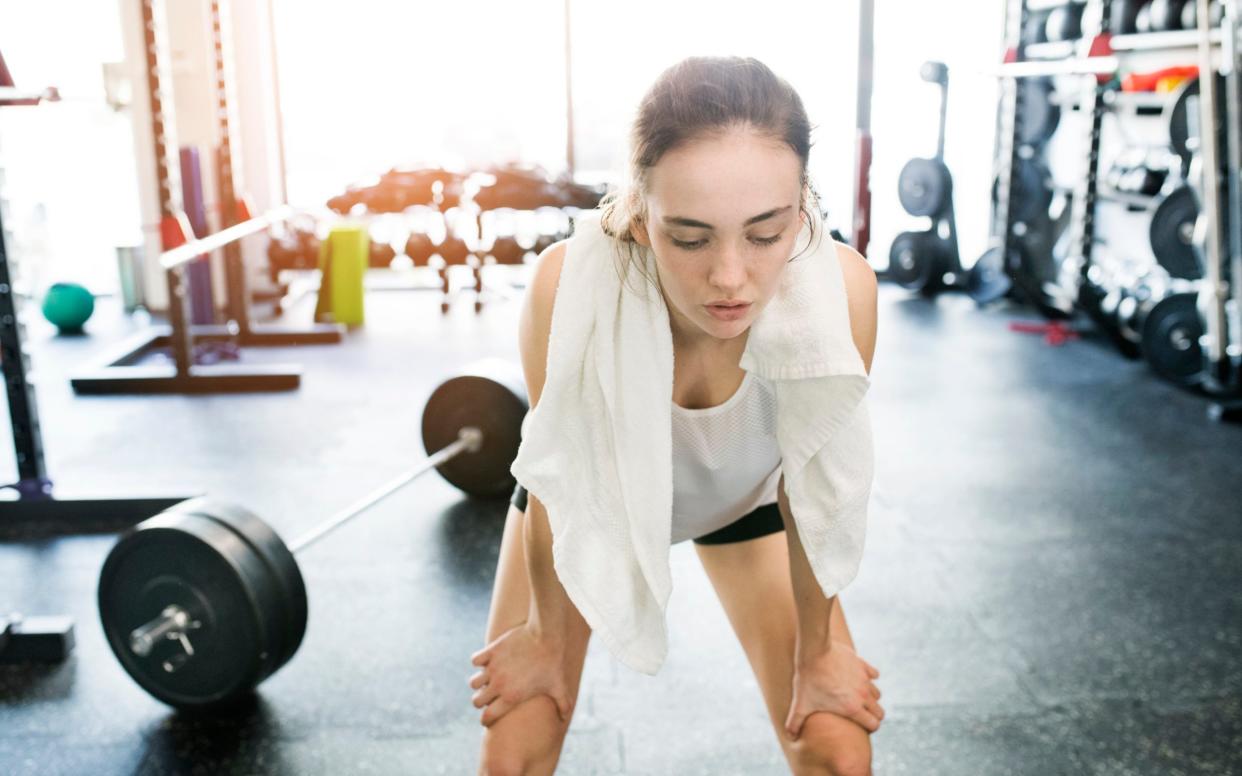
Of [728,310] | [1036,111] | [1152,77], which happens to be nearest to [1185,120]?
[1152,77]

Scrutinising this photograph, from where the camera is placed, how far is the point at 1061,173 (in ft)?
16.0

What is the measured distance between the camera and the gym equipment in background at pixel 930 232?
477cm

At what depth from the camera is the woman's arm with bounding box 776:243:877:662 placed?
3.35 feet

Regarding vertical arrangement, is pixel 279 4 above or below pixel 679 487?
above

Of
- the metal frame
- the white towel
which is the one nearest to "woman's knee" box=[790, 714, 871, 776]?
the white towel

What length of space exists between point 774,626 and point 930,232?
418 centimetres

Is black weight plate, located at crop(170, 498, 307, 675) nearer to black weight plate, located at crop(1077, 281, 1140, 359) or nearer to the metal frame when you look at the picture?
the metal frame

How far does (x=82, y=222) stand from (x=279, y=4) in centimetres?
153

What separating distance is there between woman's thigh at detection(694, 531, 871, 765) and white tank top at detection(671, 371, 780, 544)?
0.10m

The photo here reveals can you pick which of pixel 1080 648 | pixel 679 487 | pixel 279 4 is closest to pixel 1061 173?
pixel 1080 648

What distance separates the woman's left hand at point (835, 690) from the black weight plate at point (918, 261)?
418 cm

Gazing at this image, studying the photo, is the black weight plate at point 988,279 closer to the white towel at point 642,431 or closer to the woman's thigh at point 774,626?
the woman's thigh at point 774,626

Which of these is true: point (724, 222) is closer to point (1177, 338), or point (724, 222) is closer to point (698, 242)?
point (698, 242)

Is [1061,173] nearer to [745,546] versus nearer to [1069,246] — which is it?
[1069,246]
